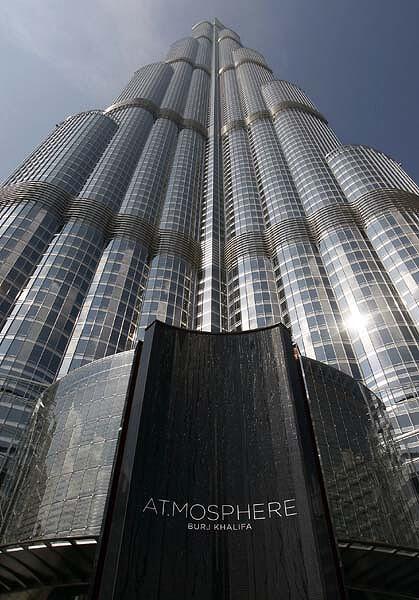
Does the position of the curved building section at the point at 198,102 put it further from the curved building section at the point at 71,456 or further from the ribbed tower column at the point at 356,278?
the curved building section at the point at 71,456

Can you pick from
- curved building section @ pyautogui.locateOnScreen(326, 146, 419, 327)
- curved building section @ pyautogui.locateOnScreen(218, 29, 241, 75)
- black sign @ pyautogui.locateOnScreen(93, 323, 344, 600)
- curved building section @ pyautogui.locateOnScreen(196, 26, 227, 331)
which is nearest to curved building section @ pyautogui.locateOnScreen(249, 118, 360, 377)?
curved building section @ pyautogui.locateOnScreen(326, 146, 419, 327)

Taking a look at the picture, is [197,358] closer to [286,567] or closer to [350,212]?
[286,567]

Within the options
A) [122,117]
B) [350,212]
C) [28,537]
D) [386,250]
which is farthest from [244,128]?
[28,537]

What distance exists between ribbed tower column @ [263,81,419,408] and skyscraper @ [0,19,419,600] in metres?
0.19

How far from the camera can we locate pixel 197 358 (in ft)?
92.4

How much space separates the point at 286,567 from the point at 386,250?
48.7 m

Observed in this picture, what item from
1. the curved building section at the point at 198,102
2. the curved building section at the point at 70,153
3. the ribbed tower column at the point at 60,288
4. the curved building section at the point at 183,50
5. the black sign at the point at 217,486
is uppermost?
the curved building section at the point at 183,50

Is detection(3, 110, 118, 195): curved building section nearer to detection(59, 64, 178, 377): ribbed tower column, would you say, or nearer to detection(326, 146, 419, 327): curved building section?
detection(59, 64, 178, 377): ribbed tower column

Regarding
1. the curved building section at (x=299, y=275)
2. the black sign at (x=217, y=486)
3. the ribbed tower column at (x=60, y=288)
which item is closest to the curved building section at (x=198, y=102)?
the curved building section at (x=299, y=275)

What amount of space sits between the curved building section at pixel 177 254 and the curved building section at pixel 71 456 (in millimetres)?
23505

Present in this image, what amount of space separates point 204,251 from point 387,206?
29.0m

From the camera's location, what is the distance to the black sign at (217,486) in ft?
58.9

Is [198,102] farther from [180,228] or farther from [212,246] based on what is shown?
[212,246]

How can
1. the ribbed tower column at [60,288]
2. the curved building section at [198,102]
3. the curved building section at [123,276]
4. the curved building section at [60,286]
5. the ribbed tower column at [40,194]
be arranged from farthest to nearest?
the curved building section at [198,102] < the ribbed tower column at [40,194] < the curved building section at [123,276] < the curved building section at [60,286] < the ribbed tower column at [60,288]
